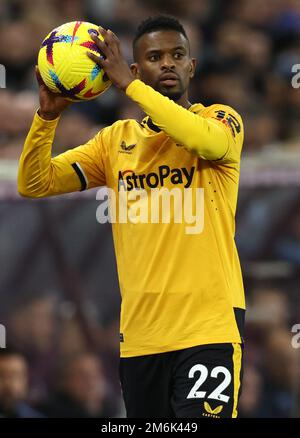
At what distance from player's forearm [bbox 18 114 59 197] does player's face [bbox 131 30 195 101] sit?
53cm

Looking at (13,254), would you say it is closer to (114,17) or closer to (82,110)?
(82,110)

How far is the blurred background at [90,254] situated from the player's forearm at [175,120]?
2.78m

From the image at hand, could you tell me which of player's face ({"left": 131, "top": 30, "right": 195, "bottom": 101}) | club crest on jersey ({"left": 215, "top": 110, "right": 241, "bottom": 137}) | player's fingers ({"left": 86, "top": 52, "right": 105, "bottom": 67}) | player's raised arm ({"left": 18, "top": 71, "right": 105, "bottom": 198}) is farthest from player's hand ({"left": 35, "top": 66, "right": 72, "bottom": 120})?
club crest on jersey ({"left": 215, "top": 110, "right": 241, "bottom": 137})

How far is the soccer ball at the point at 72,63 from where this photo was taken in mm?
5543

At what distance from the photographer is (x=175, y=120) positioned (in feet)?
17.7

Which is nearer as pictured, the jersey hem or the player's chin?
the jersey hem

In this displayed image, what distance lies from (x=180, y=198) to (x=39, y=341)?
3322 mm

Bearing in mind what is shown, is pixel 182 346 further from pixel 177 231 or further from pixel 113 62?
pixel 113 62

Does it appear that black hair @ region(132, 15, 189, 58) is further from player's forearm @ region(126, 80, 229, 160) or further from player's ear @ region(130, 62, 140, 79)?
player's forearm @ region(126, 80, 229, 160)

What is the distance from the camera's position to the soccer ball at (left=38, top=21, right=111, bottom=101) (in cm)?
554

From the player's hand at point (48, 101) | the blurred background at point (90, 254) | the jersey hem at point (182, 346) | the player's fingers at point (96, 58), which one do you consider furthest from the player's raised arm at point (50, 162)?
the blurred background at point (90, 254)

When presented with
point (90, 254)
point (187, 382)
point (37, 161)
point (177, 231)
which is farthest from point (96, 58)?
point (90, 254)

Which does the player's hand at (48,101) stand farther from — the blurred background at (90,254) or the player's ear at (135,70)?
the blurred background at (90,254)

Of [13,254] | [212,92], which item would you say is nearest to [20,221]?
[13,254]
